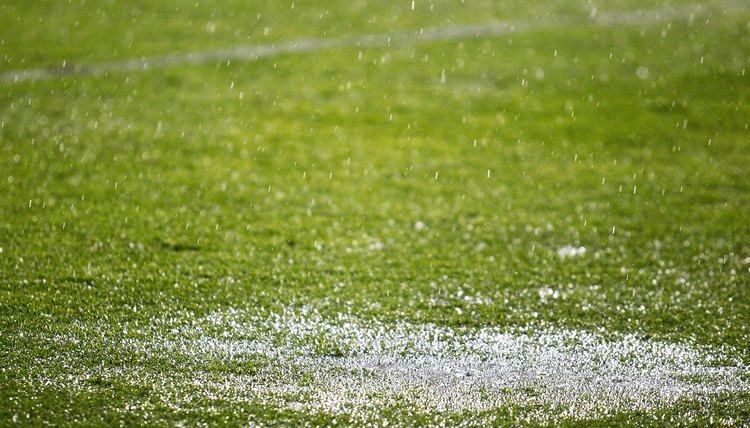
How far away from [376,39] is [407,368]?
10.6 feet

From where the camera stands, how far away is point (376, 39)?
5.54 m

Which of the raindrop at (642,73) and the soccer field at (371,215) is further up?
the raindrop at (642,73)

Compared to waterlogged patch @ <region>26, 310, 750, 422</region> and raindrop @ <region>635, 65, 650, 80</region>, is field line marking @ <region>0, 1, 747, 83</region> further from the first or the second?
waterlogged patch @ <region>26, 310, 750, 422</region>

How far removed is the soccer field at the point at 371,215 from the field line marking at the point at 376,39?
0.02 metres

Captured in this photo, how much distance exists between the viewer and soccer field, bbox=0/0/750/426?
2723 millimetres

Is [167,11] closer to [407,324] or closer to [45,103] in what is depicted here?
[45,103]

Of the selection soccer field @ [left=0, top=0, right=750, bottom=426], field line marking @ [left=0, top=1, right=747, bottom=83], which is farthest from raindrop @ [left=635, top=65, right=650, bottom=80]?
field line marking @ [left=0, top=1, right=747, bottom=83]

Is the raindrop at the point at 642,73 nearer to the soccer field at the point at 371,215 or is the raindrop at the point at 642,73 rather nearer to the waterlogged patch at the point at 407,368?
the soccer field at the point at 371,215

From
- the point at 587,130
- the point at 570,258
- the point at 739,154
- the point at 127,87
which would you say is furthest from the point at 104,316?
the point at 739,154

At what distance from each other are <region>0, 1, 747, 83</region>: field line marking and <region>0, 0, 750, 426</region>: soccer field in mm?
22

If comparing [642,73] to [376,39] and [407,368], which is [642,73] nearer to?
[376,39]

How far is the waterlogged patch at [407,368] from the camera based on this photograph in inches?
104

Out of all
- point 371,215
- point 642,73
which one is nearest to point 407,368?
point 371,215

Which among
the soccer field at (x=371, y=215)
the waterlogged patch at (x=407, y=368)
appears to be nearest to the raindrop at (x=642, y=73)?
the soccer field at (x=371, y=215)
